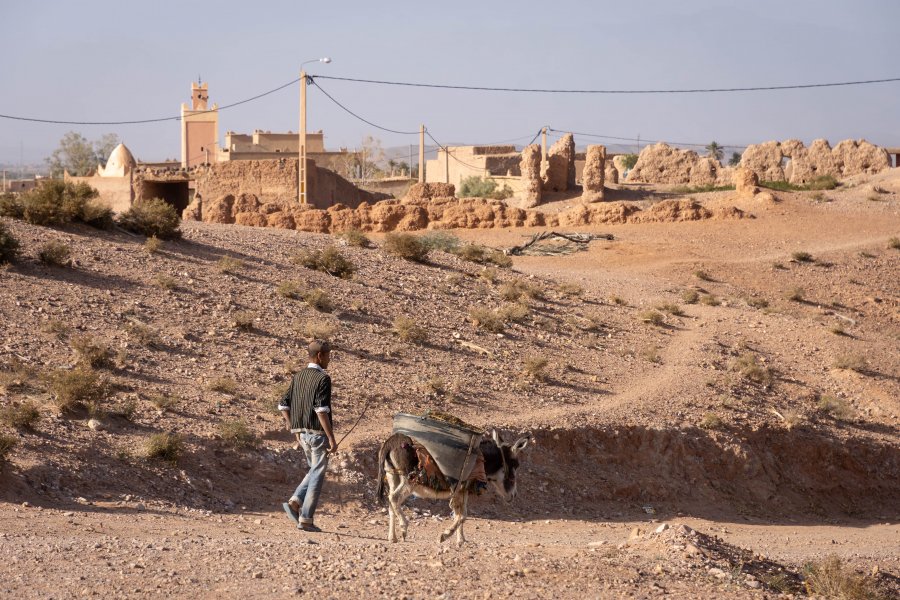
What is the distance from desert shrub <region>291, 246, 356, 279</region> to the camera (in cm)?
1878

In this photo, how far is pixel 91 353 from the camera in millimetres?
12406

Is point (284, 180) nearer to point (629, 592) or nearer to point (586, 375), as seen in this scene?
point (586, 375)

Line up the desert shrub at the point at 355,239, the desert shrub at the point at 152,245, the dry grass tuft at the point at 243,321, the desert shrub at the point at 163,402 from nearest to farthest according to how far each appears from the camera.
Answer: the desert shrub at the point at 163,402 < the dry grass tuft at the point at 243,321 < the desert shrub at the point at 152,245 < the desert shrub at the point at 355,239

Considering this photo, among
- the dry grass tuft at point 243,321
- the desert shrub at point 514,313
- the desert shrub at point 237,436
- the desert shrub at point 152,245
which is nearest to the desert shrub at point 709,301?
the desert shrub at point 514,313

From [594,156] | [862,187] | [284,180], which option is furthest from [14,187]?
[862,187]

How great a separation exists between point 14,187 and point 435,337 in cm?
4796

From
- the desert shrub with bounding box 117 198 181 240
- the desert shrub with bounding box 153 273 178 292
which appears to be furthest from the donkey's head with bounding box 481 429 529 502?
the desert shrub with bounding box 117 198 181 240

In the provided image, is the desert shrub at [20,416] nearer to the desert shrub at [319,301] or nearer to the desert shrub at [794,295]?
the desert shrub at [319,301]

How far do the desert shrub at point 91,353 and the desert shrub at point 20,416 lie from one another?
185 centimetres

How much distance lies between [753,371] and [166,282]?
9.23 meters

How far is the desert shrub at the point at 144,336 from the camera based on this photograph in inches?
527

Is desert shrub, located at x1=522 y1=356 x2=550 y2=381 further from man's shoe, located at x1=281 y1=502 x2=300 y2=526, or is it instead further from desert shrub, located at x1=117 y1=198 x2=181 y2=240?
desert shrub, located at x1=117 y1=198 x2=181 y2=240

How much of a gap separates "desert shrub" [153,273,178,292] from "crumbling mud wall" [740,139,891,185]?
28.2 metres

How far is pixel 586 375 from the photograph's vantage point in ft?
51.6
